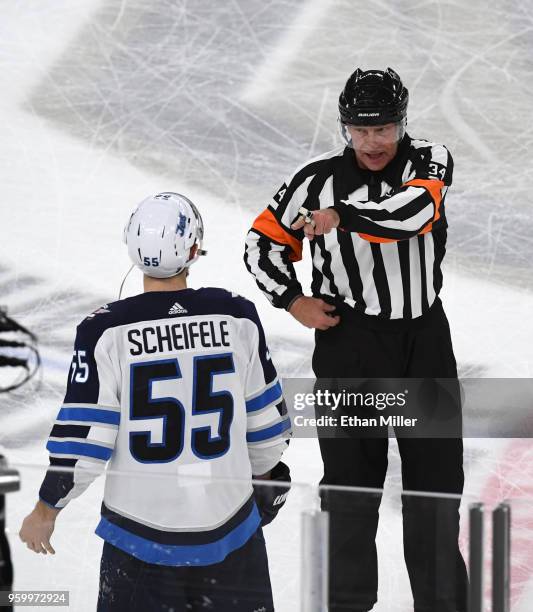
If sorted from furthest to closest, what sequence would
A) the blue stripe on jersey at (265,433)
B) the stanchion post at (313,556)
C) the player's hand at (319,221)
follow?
1. the player's hand at (319,221)
2. the blue stripe on jersey at (265,433)
3. the stanchion post at (313,556)

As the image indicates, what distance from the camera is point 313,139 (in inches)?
161

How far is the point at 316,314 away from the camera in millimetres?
2514

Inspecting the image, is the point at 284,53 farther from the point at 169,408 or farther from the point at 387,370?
the point at 169,408

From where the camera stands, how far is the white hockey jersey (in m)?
1.68

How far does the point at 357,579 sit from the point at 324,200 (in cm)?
117

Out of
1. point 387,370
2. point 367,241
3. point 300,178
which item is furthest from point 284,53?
point 387,370

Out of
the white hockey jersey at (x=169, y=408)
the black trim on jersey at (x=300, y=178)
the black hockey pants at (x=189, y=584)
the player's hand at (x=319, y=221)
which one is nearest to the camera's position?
the black hockey pants at (x=189, y=584)

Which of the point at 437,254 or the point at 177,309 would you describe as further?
the point at 437,254

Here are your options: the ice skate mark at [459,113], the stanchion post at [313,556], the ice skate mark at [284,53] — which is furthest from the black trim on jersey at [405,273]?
the ice skate mark at [284,53]

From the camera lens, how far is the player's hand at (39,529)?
146 centimetres

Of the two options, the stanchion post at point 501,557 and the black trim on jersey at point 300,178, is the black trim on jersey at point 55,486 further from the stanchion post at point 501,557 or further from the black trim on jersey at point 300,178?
the black trim on jersey at point 300,178

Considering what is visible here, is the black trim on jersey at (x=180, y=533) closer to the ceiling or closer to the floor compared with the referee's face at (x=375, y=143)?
closer to the floor

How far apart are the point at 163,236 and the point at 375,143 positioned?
0.78 m

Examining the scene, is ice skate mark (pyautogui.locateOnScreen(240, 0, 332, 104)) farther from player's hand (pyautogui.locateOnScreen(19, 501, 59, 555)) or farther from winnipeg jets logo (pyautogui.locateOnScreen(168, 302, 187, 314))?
player's hand (pyautogui.locateOnScreen(19, 501, 59, 555))
